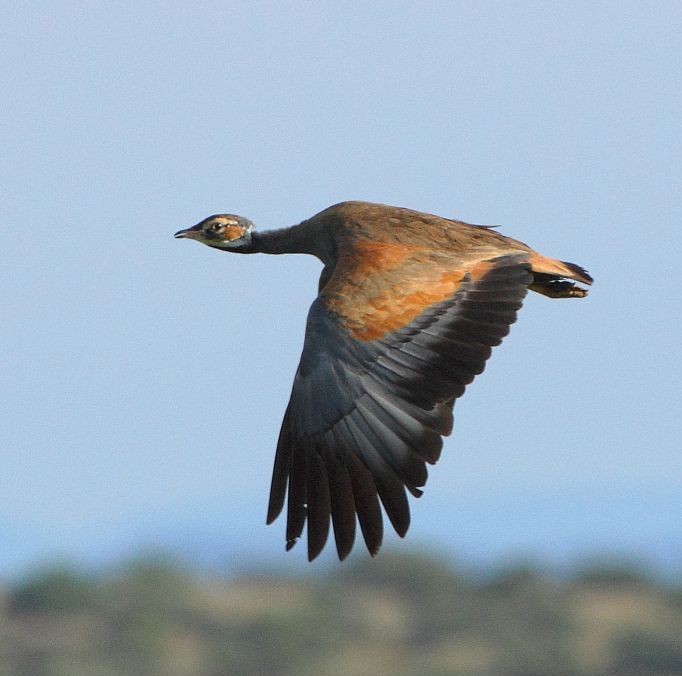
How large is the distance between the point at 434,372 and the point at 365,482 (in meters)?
0.75

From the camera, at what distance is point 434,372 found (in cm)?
1080

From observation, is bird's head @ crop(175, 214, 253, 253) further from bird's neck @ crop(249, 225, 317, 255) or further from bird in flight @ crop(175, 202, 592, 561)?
bird in flight @ crop(175, 202, 592, 561)

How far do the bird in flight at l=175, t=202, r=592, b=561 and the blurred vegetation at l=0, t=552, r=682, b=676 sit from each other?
97.9 feet

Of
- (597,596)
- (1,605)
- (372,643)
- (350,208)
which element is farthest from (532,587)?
(350,208)

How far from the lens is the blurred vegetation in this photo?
42.0 m

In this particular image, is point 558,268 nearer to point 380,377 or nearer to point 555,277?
point 555,277

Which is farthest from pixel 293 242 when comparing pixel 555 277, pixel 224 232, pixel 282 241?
pixel 555 277

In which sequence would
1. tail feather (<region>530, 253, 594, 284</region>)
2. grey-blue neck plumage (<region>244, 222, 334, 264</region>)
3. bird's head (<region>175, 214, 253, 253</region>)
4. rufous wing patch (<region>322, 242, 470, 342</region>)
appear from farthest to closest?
bird's head (<region>175, 214, 253, 253</region>), grey-blue neck plumage (<region>244, 222, 334, 264</region>), tail feather (<region>530, 253, 594, 284</region>), rufous wing patch (<region>322, 242, 470, 342</region>)

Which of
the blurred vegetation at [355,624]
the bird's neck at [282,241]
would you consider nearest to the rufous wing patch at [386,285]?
the bird's neck at [282,241]

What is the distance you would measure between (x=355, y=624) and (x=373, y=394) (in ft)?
116

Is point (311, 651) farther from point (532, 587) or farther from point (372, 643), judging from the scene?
point (532, 587)

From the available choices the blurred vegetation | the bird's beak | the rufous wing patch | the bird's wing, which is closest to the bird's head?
the bird's beak

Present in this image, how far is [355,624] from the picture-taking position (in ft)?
149

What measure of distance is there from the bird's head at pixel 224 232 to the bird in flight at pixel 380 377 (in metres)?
2.79
